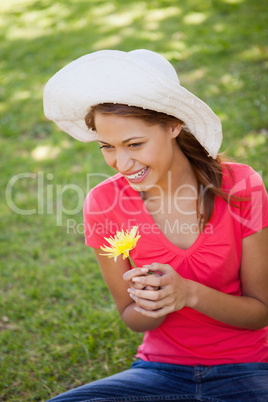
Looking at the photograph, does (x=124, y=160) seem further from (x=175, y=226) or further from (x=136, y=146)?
(x=175, y=226)

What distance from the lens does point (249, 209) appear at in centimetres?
194

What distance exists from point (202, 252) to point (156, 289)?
0.43 m

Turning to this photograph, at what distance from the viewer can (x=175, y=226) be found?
208cm

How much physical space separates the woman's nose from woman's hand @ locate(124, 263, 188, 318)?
43 cm

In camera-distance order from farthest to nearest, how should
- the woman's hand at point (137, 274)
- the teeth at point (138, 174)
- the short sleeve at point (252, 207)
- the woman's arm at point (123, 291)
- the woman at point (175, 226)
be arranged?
the woman's arm at point (123, 291) < the short sleeve at point (252, 207) < the teeth at point (138, 174) < the woman at point (175, 226) < the woman's hand at point (137, 274)

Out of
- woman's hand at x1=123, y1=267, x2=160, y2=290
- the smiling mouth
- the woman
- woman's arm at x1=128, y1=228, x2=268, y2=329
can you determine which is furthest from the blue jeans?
the smiling mouth

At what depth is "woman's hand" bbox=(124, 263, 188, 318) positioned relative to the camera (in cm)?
156

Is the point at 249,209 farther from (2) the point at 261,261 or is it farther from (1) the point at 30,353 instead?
(1) the point at 30,353

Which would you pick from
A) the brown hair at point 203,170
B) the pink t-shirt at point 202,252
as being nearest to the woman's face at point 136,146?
the brown hair at point 203,170

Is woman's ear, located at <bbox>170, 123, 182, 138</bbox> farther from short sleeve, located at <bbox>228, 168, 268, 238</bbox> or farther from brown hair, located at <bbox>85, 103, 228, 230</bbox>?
short sleeve, located at <bbox>228, 168, 268, 238</bbox>

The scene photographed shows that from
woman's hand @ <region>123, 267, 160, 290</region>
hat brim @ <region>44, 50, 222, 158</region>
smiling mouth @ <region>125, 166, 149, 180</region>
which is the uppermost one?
hat brim @ <region>44, 50, 222, 158</region>

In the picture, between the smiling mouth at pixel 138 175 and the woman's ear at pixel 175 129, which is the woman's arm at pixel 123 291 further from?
the woman's ear at pixel 175 129

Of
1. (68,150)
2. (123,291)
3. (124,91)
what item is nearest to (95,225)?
(123,291)

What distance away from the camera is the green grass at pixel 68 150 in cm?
287
